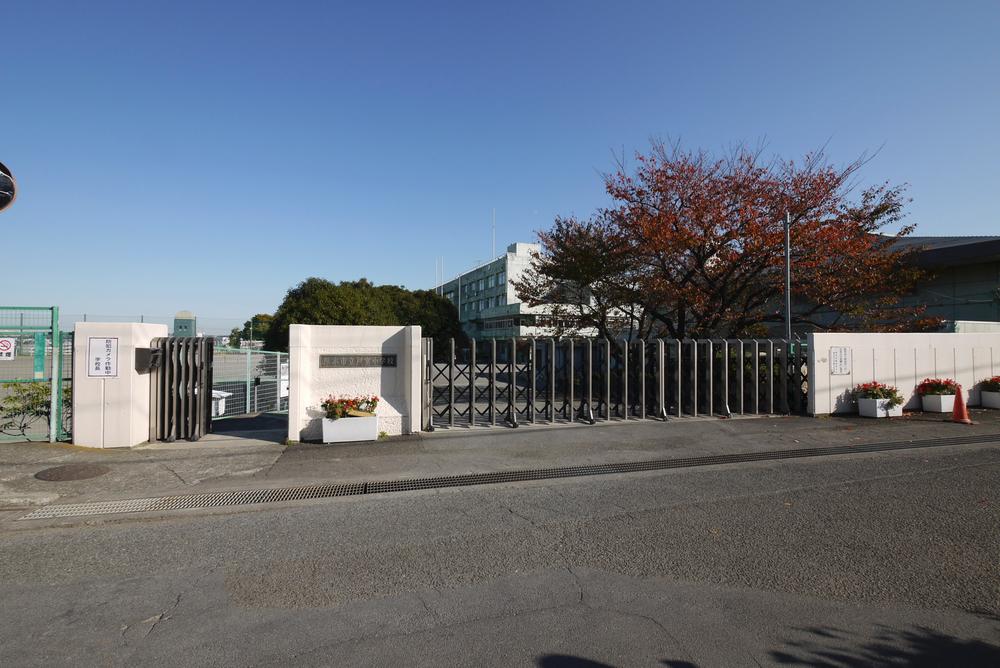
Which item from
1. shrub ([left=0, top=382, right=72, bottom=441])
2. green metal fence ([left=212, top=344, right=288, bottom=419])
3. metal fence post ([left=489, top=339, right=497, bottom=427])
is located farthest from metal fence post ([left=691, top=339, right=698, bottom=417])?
shrub ([left=0, top=382, right=72, bottom=441])

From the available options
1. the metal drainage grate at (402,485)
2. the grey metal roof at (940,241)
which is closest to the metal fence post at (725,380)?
the metal drainage grate at (402,485)

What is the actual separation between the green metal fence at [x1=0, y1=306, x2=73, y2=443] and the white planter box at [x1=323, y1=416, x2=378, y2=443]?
4340 mm

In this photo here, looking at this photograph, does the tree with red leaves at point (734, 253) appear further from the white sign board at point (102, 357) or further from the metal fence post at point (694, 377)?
the white sign board at point (102, 357)

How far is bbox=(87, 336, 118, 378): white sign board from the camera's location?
29.9 feet

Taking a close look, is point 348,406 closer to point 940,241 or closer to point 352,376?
point 352,376

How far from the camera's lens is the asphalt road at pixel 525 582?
3.18 meters

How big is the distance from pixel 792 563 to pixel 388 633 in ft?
10.8

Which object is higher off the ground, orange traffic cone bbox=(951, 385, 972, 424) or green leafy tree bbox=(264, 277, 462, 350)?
green leafy tree bbox=(264, 277, 462, 350)

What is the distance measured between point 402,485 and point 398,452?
2073 mm

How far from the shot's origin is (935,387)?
559 inches

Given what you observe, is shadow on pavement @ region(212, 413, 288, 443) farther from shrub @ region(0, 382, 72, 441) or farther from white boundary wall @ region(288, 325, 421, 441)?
shrub @ region(0, 382, 72, 441)

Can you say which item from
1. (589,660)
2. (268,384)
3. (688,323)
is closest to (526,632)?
(589,660)

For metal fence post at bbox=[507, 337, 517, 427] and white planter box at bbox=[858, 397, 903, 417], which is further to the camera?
white planter box at bbox=[858, 397, 903, 417]

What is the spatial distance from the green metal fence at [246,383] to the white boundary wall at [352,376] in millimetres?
3119
